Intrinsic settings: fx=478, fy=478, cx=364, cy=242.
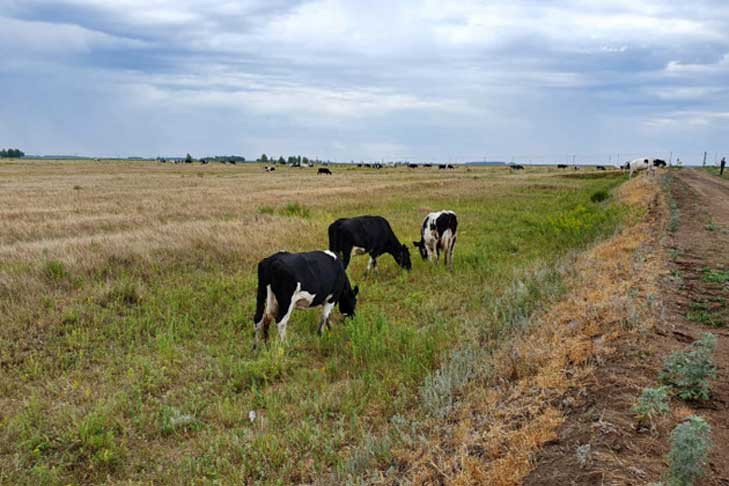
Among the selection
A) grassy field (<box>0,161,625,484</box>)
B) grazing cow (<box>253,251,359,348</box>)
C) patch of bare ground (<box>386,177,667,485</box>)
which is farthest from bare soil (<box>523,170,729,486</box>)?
grazing cow (<box>253,251,359,348</box>)

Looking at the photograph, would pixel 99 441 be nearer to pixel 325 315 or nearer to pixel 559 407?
pixel 325 315

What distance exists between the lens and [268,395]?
6027 mm

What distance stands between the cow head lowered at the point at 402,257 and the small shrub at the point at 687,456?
10541 mm

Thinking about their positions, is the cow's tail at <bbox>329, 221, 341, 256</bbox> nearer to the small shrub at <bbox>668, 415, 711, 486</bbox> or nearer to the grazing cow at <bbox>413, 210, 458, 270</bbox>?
the grazing cow at <bbox>413, 210, 458, 270</bbox>

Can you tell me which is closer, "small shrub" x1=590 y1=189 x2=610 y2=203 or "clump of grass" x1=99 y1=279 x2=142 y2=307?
"clump of grass" x1=99 y1=279 x2=142 y2=307

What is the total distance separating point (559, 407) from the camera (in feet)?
14.0

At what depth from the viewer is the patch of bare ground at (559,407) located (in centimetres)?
341

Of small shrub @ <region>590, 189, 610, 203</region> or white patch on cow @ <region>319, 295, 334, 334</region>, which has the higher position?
small shrub @ <region>590, 189, 610, 203</region>

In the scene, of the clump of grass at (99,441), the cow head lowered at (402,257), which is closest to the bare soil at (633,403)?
the clump of grass at (99,441)

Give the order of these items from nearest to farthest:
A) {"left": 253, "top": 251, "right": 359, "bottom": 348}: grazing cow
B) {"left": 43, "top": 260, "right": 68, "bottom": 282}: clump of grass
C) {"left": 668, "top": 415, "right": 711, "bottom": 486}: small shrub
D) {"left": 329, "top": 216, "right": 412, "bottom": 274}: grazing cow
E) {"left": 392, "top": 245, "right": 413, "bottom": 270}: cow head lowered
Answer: {"left": 668, "top": 415, "right": 711, "bottom": 486}: small shrub → {"left": 253, "top": 251, "right": 359, "bottom": 348}: grazing cow → {"left": 43, "top": 260, "right": 68, "bottom": 282}: clump of grass → {"left": 329, "top": 216, "right": 412, "bottom": 274}: grazing cow → {"left": 392, "top": 245, "right": 413, "bottom": 270}: cow head lowered

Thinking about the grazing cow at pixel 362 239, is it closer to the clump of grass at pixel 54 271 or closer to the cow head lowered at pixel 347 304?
the cow head lowered at pixel 347 304

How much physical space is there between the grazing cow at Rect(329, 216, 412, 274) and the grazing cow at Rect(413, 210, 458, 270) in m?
1.08

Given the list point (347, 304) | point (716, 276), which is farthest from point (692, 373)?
point (347, 304)

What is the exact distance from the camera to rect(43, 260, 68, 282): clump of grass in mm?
9820
